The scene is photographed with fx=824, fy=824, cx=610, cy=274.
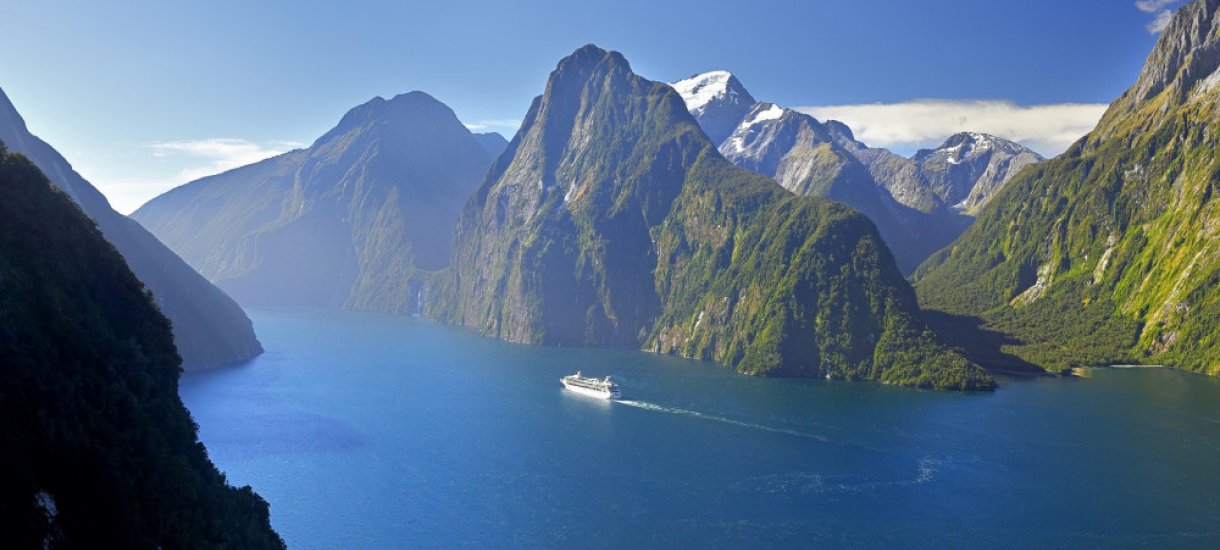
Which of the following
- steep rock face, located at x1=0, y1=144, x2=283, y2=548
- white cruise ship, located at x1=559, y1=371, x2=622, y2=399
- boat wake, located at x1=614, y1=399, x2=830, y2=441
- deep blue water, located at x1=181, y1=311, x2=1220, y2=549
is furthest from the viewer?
white cruise ship, located at x1=559, y1=371, x2=622, y2=399

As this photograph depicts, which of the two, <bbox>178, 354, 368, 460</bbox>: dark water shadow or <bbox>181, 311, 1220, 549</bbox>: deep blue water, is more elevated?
<bbox>181, 311, 1220, 549</bbox>: deep blue water

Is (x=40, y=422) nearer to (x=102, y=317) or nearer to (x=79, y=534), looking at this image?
(x=79, y=534)

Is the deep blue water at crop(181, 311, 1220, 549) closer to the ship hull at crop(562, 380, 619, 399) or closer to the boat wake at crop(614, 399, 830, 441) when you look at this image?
the boat wake at crop(614, 399, 830, 441)

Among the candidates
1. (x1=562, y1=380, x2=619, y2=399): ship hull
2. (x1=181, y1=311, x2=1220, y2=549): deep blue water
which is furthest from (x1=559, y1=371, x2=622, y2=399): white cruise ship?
(x1=181, y1=311, x2=1220, y2=549): deep blue water

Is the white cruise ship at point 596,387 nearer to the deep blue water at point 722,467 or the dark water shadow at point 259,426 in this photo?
the deep blue water at point 722,467

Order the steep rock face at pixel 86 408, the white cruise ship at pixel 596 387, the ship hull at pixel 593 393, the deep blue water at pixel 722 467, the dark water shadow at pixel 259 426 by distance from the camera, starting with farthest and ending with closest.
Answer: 1. the white cruise ship at pixel 596 387
2. the ship hull at pixel 593 393
3. the dark water shadow at pixel 259 426
4. the deep blue water at pixel 722 467
5. the steep rock face at pixel 86 408

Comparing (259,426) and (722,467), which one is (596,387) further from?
(259,426)

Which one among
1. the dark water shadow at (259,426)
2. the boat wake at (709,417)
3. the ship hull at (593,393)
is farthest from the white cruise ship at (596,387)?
A: the dark water shadow at (259,426)
